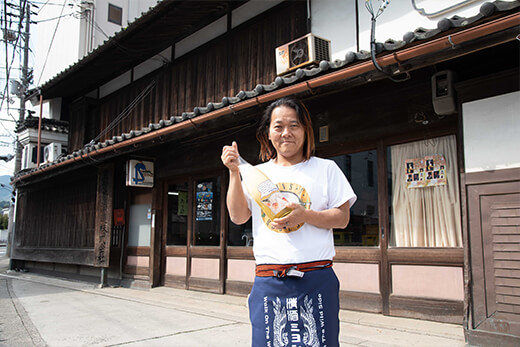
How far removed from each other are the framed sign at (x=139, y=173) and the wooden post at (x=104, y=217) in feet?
3.50

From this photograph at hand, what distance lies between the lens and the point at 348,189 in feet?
6.22

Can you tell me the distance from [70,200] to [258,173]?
1199 centimetres

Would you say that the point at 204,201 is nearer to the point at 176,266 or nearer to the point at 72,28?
the point at 176,266

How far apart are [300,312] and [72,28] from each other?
694 inches

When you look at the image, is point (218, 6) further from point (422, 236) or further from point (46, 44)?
point (46, 44)

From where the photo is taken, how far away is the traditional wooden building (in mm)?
4246

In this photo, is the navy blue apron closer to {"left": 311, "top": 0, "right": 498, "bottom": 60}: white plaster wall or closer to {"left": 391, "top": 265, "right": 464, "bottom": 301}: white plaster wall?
{"left": 391, "top": 265, "right": 464, "bottom": 301}: white plaster wall

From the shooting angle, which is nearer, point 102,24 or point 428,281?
point 428,281

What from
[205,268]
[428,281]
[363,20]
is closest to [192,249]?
[205,268]

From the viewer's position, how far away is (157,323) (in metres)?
5.86

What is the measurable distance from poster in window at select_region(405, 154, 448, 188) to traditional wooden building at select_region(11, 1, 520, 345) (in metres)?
0.02

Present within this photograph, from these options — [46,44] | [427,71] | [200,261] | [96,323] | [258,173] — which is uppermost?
[46,44]

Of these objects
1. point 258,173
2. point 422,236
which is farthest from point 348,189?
point 422,236

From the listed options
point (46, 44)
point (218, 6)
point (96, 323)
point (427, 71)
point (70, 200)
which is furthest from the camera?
point (46, 44)
